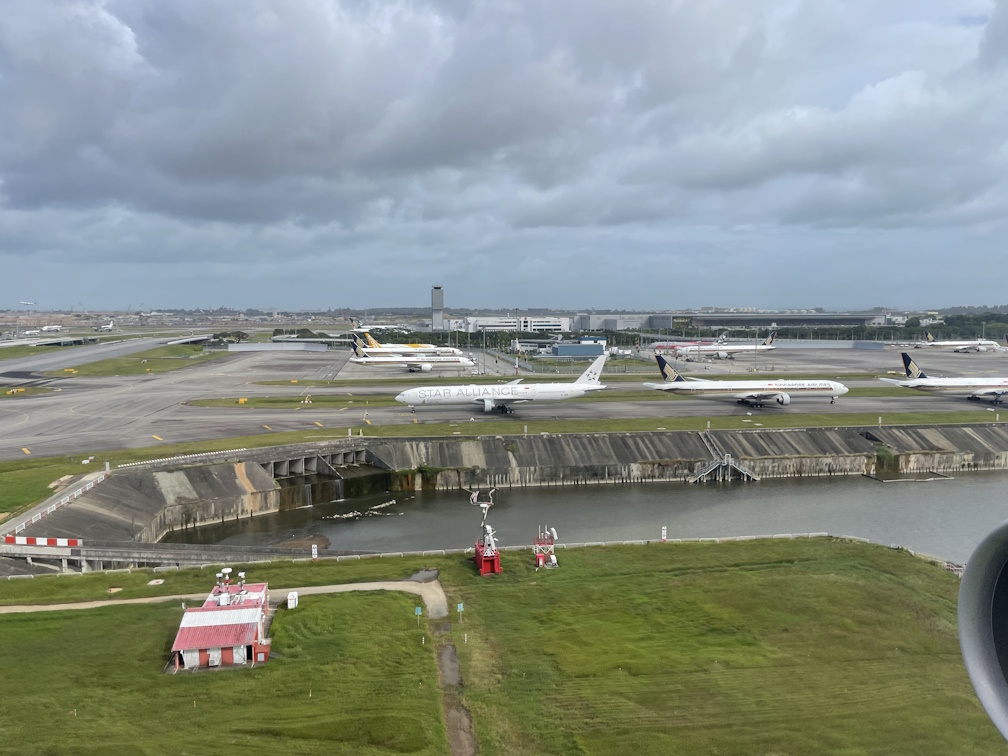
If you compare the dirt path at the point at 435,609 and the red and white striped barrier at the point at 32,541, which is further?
the red and white striped barrier at the point at 32,541

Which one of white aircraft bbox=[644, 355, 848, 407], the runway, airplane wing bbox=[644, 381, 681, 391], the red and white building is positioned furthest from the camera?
airplane wing bbox=[644, 381, 681, 391]

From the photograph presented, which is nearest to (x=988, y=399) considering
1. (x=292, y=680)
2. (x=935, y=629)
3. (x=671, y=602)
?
(x=935, y=629)

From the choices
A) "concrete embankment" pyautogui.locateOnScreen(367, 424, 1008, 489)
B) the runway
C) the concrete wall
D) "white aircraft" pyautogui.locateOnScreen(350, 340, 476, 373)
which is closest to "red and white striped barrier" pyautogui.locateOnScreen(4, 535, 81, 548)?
the runway

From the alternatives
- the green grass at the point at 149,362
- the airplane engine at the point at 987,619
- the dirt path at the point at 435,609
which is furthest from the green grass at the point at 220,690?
the green grass at the point at 149,362

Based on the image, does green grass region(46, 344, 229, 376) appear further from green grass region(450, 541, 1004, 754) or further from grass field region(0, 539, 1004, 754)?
green grass region(450, 541, 1004, 754)

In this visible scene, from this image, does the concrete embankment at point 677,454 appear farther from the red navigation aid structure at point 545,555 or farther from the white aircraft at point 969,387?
the red navigation aid structure at point 545,555

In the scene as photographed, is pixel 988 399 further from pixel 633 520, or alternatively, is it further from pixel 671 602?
pixel 671 602
